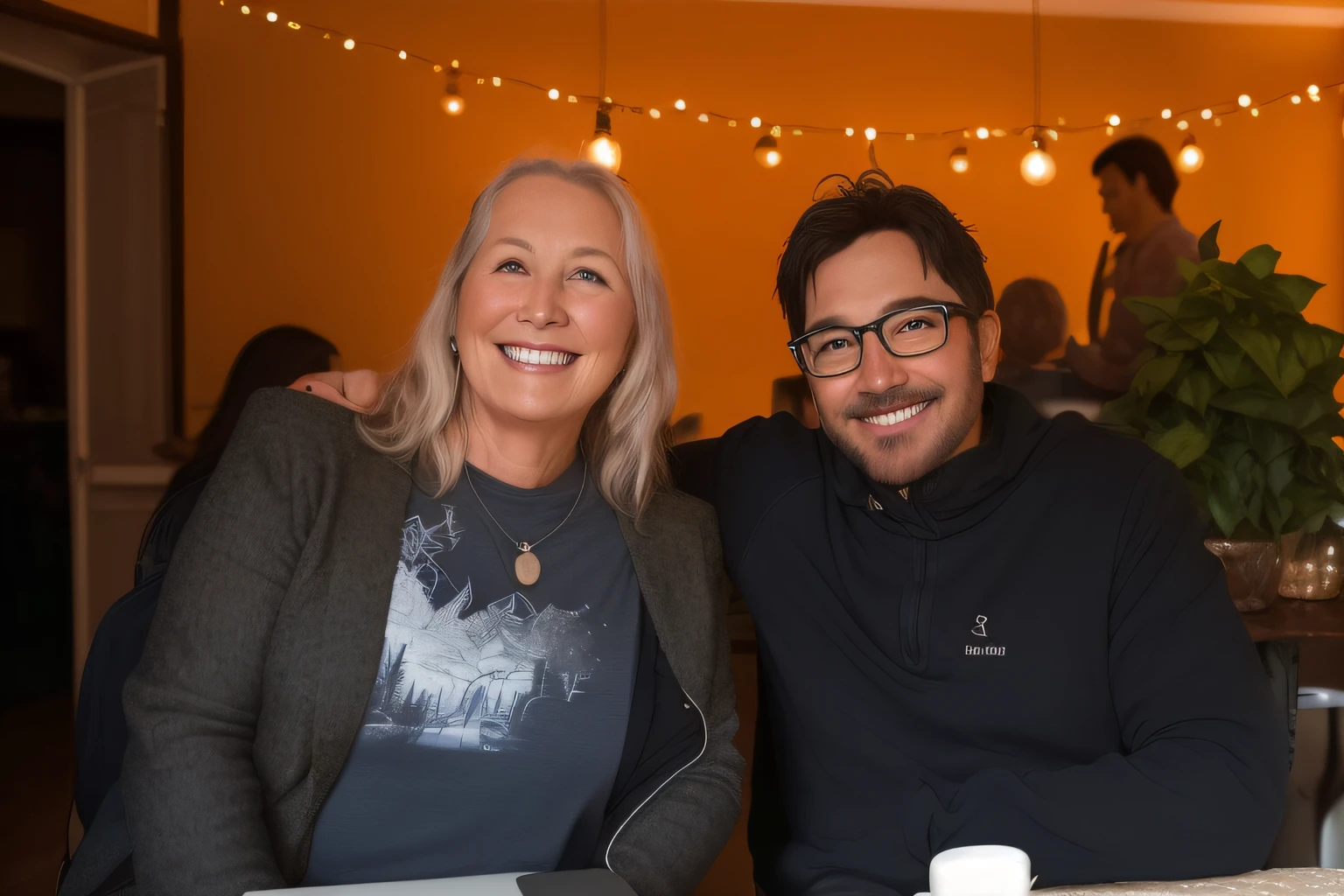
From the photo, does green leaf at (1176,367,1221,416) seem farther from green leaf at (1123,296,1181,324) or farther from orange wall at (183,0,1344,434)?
orange wall at (183,0,1344,434)

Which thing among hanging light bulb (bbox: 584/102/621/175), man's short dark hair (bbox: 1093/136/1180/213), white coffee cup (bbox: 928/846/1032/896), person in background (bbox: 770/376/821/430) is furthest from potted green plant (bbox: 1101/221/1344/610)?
man's short dark hair (bbox: 1093/136/1180/213)

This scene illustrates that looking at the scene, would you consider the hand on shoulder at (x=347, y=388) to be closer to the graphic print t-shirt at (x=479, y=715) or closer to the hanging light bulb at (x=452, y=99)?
the graphic print t-shirt at (x=479, y=715)

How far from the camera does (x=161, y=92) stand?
3.89 m

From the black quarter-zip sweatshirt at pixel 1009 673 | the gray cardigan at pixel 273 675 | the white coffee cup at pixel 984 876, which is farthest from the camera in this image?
the black quarter-zip sweatshirt at pixel 1009 673

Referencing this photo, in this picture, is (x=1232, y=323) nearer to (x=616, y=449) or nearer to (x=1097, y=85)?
(x=616, y=449)

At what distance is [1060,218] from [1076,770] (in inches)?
146

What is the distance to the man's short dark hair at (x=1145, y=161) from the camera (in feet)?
15.3

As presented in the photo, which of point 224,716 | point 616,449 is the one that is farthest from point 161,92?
point 224,716

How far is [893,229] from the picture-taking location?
167cm

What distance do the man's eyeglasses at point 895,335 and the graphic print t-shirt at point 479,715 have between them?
1.55ft

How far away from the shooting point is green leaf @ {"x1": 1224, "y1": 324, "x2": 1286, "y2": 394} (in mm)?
1923

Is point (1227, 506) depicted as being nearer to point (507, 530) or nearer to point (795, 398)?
point (507, 530)

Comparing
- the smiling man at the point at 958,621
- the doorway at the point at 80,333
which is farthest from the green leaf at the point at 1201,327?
the doorway at the point at 80,333

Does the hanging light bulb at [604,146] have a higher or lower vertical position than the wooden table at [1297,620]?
higher
